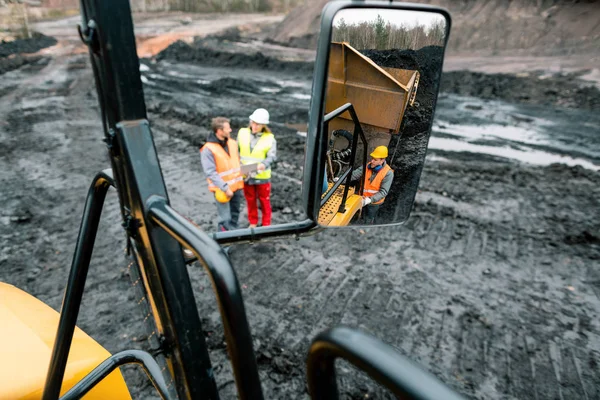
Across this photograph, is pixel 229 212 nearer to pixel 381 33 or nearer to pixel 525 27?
pixel 381 33

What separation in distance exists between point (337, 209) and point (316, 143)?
11.3 inches

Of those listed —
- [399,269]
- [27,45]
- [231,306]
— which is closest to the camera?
[231,306]

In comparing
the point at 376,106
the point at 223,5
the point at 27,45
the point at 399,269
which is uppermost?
the point at 223,5

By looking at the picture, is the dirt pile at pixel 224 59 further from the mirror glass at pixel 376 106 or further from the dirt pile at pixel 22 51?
the mirror glass at pixel 376 106

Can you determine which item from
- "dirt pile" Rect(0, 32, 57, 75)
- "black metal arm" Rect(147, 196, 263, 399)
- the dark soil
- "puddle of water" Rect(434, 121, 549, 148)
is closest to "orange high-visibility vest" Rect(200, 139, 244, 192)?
"black metal arm" Rect(147, 196, 263, 399)

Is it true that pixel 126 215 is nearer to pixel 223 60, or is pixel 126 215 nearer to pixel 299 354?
pixel 299 354

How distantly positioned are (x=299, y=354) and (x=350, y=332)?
3.20m

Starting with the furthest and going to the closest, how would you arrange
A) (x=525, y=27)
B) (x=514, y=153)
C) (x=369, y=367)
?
(x=525, y=27), (x=514, y=153), (x=369, y=367)

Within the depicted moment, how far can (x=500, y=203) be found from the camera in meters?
6.85

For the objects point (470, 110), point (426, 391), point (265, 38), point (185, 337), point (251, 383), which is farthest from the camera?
point (265, 38)

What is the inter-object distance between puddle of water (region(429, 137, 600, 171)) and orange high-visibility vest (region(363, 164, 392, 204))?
8.93 meters

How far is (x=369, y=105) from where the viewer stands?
3.76 ft

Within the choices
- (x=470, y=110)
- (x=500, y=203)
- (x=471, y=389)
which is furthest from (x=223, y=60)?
(x=471, y=389)

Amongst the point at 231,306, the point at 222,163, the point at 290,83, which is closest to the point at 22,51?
the point at 290,83
